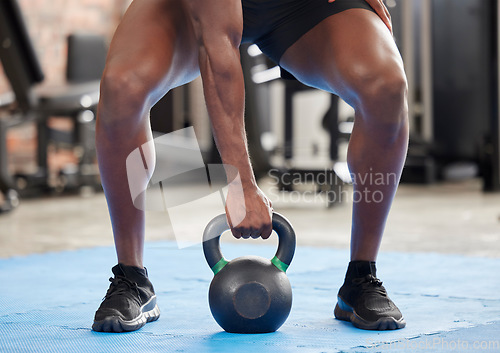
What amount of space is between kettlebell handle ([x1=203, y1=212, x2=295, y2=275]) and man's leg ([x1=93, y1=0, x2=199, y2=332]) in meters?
0.21

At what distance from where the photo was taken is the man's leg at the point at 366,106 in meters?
1.28

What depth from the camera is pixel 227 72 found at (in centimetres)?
121

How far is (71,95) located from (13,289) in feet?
10.9

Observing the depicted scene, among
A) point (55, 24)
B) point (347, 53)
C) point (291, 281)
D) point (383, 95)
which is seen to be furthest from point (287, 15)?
point (55, 24)

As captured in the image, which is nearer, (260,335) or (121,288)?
(260,335)

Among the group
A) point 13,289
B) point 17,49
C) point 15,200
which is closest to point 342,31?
point 13,289

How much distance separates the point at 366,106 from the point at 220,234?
391mm

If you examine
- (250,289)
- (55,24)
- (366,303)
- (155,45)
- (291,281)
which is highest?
(155,45)

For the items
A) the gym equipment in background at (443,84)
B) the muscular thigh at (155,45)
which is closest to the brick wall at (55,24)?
the gym equipment in background at (443,84)

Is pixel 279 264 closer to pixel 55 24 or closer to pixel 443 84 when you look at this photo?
pixel 55 24

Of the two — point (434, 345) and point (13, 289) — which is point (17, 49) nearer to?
point (13, 289)

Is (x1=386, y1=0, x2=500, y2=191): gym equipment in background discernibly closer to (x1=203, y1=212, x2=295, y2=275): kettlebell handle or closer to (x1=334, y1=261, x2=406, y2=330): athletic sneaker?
(x1=334, y1=261, x2=406, y2=330): athletic sneaker

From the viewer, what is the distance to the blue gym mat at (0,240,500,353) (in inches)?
45.7

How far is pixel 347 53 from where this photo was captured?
1.30 meters
